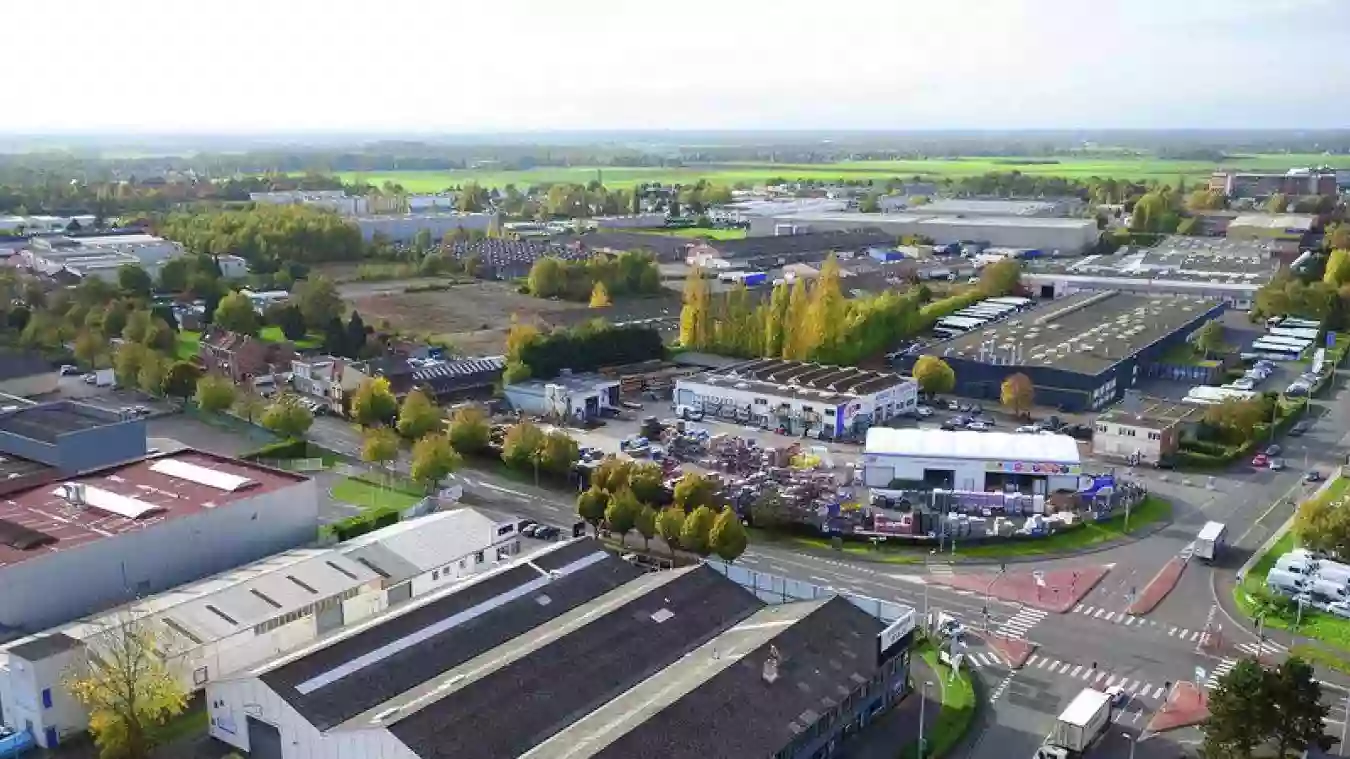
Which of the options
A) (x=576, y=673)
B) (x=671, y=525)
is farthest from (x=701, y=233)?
(x=576, y=673)

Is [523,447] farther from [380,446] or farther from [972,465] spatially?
[972,465]

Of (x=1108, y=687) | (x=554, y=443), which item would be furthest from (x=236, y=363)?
(x=1108, y=687)

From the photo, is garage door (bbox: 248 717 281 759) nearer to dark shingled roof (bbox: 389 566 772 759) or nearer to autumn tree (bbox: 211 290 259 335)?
dark shingled roof (bbox: 389 566 772 759)

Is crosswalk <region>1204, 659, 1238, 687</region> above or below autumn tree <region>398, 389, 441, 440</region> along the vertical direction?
below

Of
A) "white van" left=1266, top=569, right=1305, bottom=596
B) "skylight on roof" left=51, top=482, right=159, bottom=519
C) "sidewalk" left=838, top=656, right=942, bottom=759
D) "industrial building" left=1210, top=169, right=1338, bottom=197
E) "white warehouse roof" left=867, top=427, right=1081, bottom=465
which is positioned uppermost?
"industrial building" left=1210, top=169, right=1338, bottom=197

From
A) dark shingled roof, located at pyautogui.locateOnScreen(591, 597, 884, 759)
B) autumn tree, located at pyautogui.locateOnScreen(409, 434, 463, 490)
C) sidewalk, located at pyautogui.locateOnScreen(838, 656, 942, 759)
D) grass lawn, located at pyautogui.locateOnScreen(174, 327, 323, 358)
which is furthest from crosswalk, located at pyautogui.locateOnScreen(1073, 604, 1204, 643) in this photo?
grass lawn, located at pyautogui.locateOnScreen(174, 327, 323, 358)

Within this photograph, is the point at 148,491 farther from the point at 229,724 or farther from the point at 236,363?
the point at 236,363

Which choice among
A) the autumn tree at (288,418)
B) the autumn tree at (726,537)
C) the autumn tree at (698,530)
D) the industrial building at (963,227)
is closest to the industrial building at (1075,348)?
the autumn tree at (726,537)
